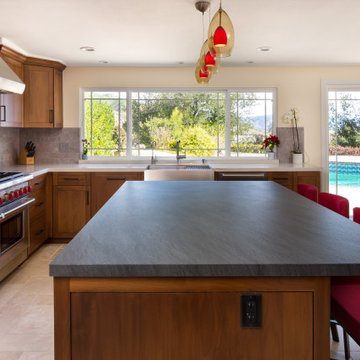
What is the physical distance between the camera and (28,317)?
2.93 m

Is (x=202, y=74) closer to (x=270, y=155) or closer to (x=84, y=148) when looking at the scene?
(x=270, y=155)

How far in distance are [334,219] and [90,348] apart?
1.24 m

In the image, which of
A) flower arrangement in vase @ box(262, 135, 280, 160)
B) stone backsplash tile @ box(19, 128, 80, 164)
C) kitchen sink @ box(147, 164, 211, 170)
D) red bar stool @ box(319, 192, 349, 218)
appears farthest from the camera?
stone backsplash tile @ box(19, 128, 80, 164)

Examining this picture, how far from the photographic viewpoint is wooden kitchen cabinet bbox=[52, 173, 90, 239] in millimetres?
5004

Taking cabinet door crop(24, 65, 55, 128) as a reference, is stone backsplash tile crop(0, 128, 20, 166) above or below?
below

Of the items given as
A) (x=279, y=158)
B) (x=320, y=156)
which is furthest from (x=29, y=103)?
(x=320, y=156)

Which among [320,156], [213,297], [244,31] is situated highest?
[244,31]

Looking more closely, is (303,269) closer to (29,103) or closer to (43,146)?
(29,103)

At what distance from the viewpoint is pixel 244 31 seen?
388cm

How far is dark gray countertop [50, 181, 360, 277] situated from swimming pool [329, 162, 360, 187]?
3838mm

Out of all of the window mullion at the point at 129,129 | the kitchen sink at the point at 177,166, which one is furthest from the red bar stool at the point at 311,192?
the window mullion at the point at 129,129

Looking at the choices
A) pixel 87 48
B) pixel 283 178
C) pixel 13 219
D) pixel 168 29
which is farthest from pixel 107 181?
pixel 283 178

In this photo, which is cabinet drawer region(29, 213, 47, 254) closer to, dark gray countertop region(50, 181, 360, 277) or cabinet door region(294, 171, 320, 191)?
dark gray countertop region(50, 181, 360, 277)

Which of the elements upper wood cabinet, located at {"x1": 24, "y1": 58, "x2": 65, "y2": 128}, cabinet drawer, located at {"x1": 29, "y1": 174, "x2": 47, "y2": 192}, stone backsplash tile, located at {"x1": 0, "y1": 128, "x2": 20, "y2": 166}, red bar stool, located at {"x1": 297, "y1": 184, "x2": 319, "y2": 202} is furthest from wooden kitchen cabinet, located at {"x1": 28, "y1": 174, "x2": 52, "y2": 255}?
red bar stool, located at {"x1": 297, "y1": 184, "x2": 319, "y2": 202}
